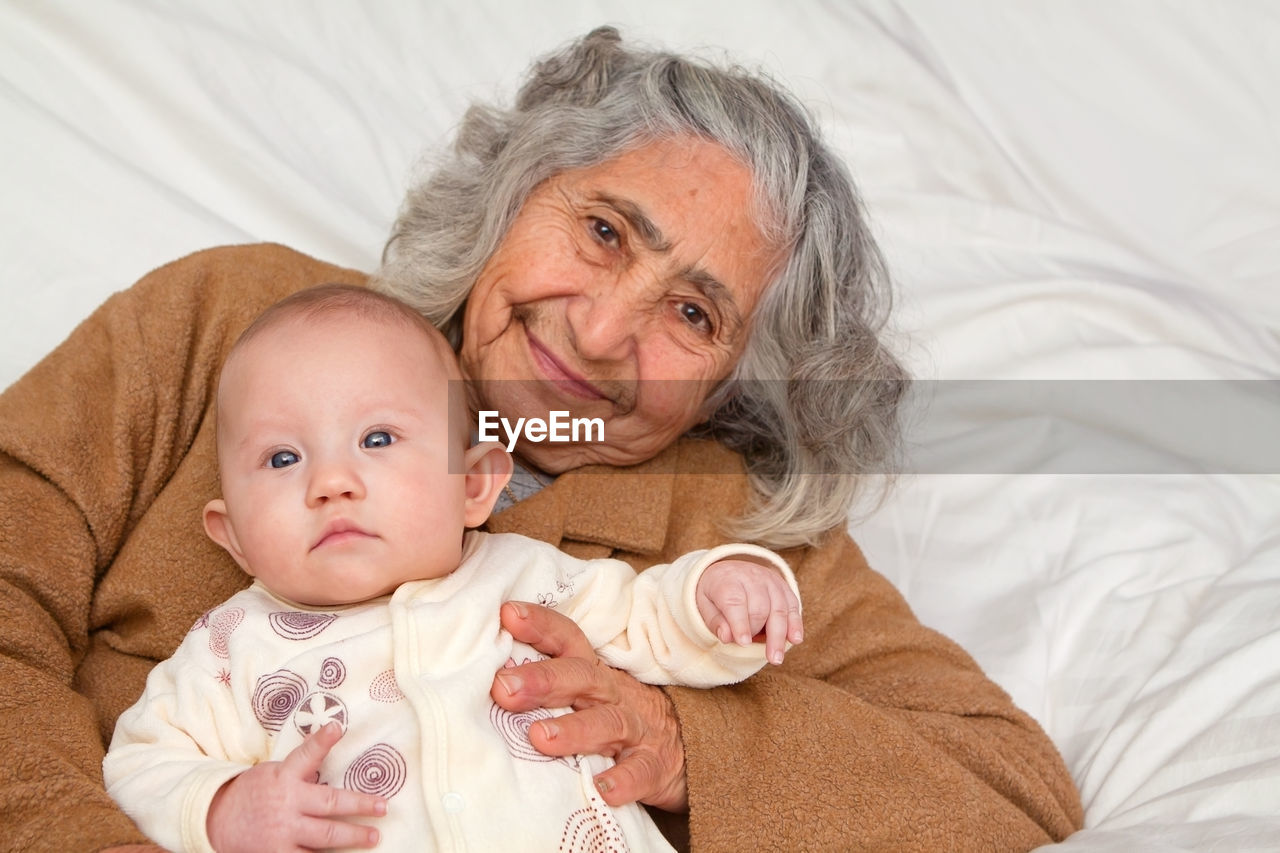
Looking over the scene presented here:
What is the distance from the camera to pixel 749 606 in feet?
5.08

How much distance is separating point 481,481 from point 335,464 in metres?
0.26

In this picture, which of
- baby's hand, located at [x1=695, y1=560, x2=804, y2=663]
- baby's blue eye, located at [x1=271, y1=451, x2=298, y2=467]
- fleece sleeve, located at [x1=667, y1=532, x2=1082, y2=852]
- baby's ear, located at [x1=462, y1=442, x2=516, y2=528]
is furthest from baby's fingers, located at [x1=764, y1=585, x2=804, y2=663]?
baby's blue eye, located at [x1=271, y1=451, x2=298, y2=467]

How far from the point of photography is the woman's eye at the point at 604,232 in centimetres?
195

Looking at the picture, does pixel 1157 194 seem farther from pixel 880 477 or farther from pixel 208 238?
pixel 208 238

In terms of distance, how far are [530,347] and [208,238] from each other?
875mm

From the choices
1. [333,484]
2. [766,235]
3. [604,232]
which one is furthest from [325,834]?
[766,235]

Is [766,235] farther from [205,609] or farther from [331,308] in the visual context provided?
[205,609]

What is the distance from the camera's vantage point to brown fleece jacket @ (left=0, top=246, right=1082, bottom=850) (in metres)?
1.59

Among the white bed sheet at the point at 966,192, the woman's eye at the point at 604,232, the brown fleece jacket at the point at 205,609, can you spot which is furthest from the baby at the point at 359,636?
the white bed sheet at the point at 966,192

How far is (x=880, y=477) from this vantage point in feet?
7.93

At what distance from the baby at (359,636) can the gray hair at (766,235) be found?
48 cm

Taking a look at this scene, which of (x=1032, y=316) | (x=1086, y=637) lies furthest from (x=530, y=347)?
(x=1032, y=316)

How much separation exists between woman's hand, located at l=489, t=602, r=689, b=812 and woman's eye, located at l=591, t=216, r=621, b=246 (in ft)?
2.08

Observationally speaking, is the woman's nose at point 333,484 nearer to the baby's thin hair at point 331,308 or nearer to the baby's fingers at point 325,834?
the baby's thin hair at point 331,308
